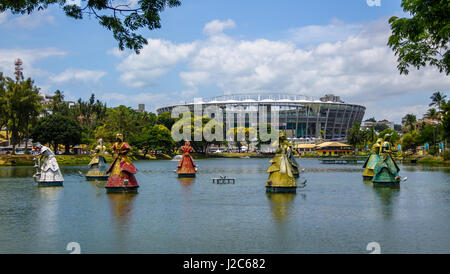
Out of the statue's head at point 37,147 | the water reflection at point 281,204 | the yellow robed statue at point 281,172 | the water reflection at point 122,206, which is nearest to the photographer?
the water reflection at point 122,206

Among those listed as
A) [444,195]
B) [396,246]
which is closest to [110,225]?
[396,246]

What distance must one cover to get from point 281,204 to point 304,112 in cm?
15547

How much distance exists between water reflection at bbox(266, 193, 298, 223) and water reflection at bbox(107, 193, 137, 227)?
22.0 ft

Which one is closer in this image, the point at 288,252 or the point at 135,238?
the point at 288,252

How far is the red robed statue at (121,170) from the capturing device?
27125 mm

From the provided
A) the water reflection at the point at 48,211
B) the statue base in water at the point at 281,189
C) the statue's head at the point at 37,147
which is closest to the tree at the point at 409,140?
the statue base in water at the point at 281,189

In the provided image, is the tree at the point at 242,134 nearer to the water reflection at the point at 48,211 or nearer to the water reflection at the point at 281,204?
the water reflection at the point at 48,211

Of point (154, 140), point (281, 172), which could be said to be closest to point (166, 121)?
point (154, 140)

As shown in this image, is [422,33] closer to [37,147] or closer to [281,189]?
[281,189]

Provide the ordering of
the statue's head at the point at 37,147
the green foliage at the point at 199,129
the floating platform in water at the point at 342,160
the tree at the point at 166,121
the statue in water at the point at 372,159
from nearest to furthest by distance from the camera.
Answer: the statue's head at the point at 37,147
the statue in water at the point at 372,159
the floating platform in water at the point at 342,160
the green foliage at the point at 199,129
the tree at the point at 166,121

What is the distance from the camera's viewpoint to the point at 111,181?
91.0 feet

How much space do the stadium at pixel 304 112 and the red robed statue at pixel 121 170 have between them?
136563mm
